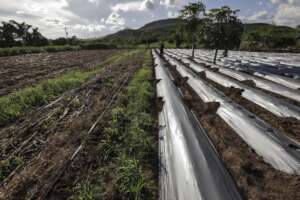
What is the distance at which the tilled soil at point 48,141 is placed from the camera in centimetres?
199

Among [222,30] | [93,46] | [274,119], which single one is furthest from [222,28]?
[93,46]

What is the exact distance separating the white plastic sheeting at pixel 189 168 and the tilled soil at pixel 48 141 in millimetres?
1069

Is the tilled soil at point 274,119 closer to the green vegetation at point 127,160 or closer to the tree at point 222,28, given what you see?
the green vegetation at point 127,160

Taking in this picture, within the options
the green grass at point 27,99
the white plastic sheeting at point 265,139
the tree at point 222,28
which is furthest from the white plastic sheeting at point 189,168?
the tree at point 222,28

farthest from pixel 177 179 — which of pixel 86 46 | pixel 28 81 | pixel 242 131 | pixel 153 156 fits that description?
pixel 86 46

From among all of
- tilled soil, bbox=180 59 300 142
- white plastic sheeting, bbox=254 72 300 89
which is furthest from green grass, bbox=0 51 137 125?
white plastic sheeting, bbox=254 72 300 89

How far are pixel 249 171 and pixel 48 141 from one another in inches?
108

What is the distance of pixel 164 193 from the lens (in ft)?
5.28

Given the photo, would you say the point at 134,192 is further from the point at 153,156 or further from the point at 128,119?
the point at 128,119

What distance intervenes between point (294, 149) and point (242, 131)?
0.61 m

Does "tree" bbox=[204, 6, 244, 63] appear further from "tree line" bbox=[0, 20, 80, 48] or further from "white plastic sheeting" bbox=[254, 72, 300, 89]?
Answer: "tree line" bbox=[0, 20, 80, 48]

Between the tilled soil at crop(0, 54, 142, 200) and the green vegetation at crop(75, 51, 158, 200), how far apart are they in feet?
0.97

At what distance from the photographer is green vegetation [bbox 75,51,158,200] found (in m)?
1.84

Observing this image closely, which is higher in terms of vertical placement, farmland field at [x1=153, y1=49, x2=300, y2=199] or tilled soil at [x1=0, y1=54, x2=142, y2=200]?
farmland field at [x1=153, y1=49, x2=300, y2=199]
